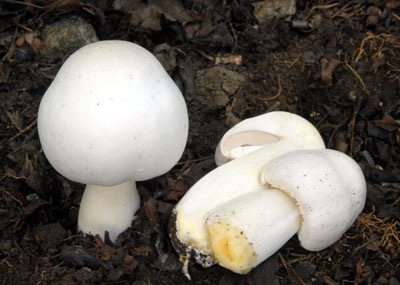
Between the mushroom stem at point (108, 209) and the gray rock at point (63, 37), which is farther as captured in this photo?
the gray rock at point (63, 37)

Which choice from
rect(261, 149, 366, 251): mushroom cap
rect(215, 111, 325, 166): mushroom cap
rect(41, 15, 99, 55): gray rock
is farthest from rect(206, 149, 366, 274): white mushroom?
rect(41, 15, 99, 55): gray rock

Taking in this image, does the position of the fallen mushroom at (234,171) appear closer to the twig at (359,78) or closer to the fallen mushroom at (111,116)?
the fallen mushroom at (111,116)

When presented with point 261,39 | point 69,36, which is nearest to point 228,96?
point 261,39

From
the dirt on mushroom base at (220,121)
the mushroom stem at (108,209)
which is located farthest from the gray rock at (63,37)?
the mushroom stem at (108,209)

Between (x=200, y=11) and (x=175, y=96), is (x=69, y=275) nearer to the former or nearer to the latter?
(x=175, y=96)

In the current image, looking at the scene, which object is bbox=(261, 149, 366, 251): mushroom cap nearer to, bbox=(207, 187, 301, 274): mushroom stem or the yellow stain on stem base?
bbox=(207, 187, 301, 274): mushroom stem
